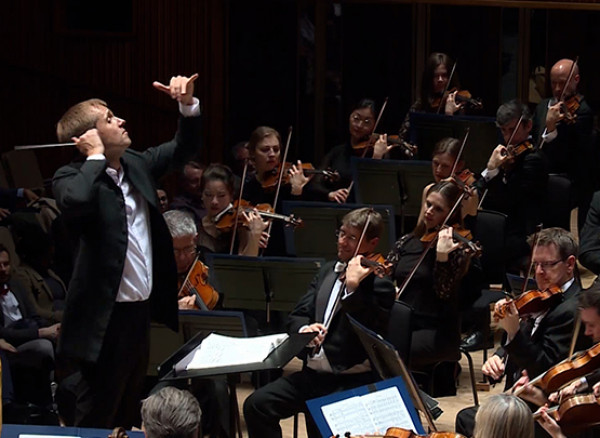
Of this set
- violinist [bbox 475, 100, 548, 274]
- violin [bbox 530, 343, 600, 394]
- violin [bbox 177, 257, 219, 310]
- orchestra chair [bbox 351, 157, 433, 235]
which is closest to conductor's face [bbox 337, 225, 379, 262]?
violin [bbox 177, 257, 219, 310]

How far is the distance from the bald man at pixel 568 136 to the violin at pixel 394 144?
0.71 meters

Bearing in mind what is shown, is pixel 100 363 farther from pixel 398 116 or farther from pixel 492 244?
pixel 398 116

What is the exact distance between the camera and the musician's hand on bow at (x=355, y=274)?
193 inches

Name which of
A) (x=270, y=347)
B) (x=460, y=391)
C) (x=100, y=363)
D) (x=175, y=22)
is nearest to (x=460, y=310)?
(x=460, y=391)

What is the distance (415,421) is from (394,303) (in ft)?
3.78

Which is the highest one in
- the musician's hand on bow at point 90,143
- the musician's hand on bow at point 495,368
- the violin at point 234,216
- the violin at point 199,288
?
the musician's hand on bow at point 90,143

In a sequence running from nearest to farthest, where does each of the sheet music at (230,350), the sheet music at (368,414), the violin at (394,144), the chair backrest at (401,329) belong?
the sheet music at (368,414)
the sheet music at (230,350)
the chair backrest at (401,329)
the violin at (394,144)

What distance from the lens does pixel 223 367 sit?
400 cm

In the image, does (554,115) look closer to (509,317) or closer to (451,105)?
(451,105)

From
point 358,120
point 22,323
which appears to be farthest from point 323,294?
point 358,120

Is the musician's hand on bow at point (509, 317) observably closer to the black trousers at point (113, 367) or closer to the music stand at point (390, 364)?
the music stand at point (390, 364)

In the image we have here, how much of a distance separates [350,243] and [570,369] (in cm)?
123

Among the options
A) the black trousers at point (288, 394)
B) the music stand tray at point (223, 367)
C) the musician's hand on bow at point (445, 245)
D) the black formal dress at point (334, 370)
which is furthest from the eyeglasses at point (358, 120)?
the music stand tray at point (223, 367)

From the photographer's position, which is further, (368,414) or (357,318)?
(357,318)
